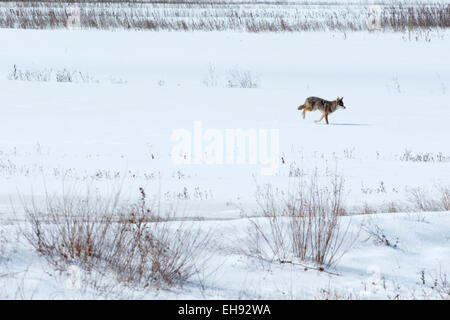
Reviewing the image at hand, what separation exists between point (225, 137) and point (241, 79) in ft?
18.6

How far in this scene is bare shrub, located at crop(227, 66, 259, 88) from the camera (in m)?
17.9

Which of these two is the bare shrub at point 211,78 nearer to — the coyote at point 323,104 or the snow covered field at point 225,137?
the snow covered field at point 225,137

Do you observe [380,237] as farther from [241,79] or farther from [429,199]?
[241,79]

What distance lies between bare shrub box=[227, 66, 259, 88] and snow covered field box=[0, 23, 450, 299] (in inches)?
2.4

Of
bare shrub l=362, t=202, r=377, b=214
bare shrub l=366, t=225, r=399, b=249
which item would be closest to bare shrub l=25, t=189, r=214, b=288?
bare shrub l=366, t=225, r=399, b=249

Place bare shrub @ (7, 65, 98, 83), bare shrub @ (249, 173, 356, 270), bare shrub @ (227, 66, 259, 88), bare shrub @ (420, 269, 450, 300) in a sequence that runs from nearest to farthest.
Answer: bare shrub @ (420, 269, 450, 300)
bare shrub @ (249, 173, 356, 270)
bare shrub @ (7, 65, 98, 83)
bare shrub @ (227, 66, 259, 88)

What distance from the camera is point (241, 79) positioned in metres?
18.4

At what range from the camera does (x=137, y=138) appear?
1274 cm

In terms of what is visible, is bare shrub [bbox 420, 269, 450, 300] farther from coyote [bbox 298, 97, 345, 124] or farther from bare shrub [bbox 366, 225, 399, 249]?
coyote [bbox 298, 97, 345, 124]

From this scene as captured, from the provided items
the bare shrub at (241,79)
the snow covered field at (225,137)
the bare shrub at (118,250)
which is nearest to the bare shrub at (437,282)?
the snow covered field at (225,137)

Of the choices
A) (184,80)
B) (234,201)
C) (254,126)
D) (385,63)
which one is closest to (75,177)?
(234,201)

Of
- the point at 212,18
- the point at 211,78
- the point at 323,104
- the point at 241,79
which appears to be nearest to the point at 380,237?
the point at 323,104

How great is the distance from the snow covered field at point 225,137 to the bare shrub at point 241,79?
6 cm
